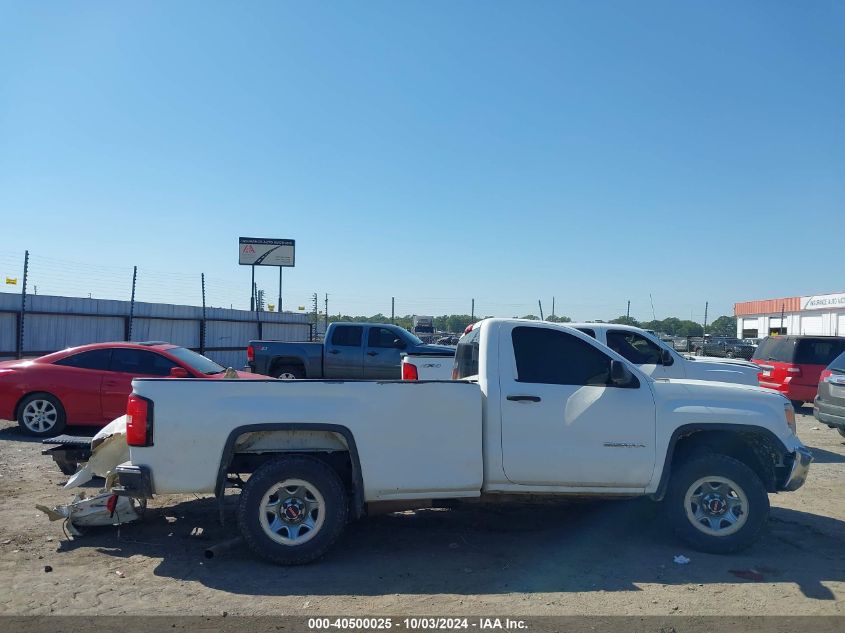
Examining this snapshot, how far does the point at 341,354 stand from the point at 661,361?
8899mm

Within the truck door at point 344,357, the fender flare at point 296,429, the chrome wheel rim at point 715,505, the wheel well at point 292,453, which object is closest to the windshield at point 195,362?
the wheel well at point 292,453

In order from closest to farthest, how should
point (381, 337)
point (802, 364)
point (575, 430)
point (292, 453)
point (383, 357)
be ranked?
1. point (292, 453)
2. point (575, 430)
3. point (802, 364)
4. point (383, 357)
5. point (381, 337)

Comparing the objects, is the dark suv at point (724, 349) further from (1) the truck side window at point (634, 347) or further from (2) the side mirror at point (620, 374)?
(2) the side mirror at point (620, 374)

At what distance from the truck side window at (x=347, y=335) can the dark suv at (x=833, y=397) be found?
10295 millimetres

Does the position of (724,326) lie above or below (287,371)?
above

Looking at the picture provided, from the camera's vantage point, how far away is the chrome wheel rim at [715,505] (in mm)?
6102

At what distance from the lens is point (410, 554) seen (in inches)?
239

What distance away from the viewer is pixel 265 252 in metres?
33.2

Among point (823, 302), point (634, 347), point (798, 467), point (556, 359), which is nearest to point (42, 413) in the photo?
point (556, 359)

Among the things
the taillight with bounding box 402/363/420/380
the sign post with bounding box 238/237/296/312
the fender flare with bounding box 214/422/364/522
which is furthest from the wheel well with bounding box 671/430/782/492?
the sign post with bounding box 238/237/296/312

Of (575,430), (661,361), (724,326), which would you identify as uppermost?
(724,326)

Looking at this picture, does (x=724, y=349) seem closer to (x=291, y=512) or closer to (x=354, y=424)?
(x=354, y=424)

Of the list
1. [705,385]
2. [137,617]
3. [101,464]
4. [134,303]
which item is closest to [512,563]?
[705,385]

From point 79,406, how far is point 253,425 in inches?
257
